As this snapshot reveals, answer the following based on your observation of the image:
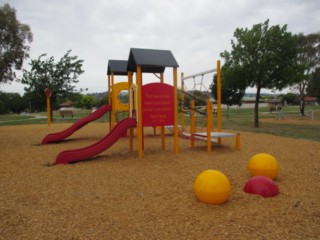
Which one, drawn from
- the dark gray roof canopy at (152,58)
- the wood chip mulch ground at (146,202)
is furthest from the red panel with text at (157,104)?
the wood chip mulch ground at (146,202)

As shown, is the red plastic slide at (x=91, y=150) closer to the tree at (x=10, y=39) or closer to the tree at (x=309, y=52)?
the tree at (x=10, y=39)

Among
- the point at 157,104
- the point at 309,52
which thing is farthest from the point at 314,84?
the point at 157,104

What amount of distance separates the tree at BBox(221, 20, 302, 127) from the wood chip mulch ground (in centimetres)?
946

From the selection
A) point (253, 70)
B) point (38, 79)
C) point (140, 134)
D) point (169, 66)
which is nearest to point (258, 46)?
point (253, 70)

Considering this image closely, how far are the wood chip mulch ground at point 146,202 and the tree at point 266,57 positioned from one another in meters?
9.46

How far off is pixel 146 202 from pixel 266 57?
13585 millimetres

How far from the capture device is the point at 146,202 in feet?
13.7

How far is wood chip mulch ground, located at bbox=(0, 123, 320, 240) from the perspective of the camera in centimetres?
324

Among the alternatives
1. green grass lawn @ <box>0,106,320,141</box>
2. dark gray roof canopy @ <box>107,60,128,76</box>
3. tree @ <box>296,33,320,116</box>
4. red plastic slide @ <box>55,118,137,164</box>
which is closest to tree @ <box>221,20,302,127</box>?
green grass lawn @ <box>0,106,320,141</box>

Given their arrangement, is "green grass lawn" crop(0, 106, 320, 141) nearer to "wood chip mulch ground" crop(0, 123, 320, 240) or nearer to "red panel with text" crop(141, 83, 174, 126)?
"red panel with text" crop(141, 83, 174, 126)

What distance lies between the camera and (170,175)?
227 inches

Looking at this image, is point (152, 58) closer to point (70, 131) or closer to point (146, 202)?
point (146, 202)

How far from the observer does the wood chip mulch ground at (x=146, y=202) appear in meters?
3.24

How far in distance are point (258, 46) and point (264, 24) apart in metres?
1.32
